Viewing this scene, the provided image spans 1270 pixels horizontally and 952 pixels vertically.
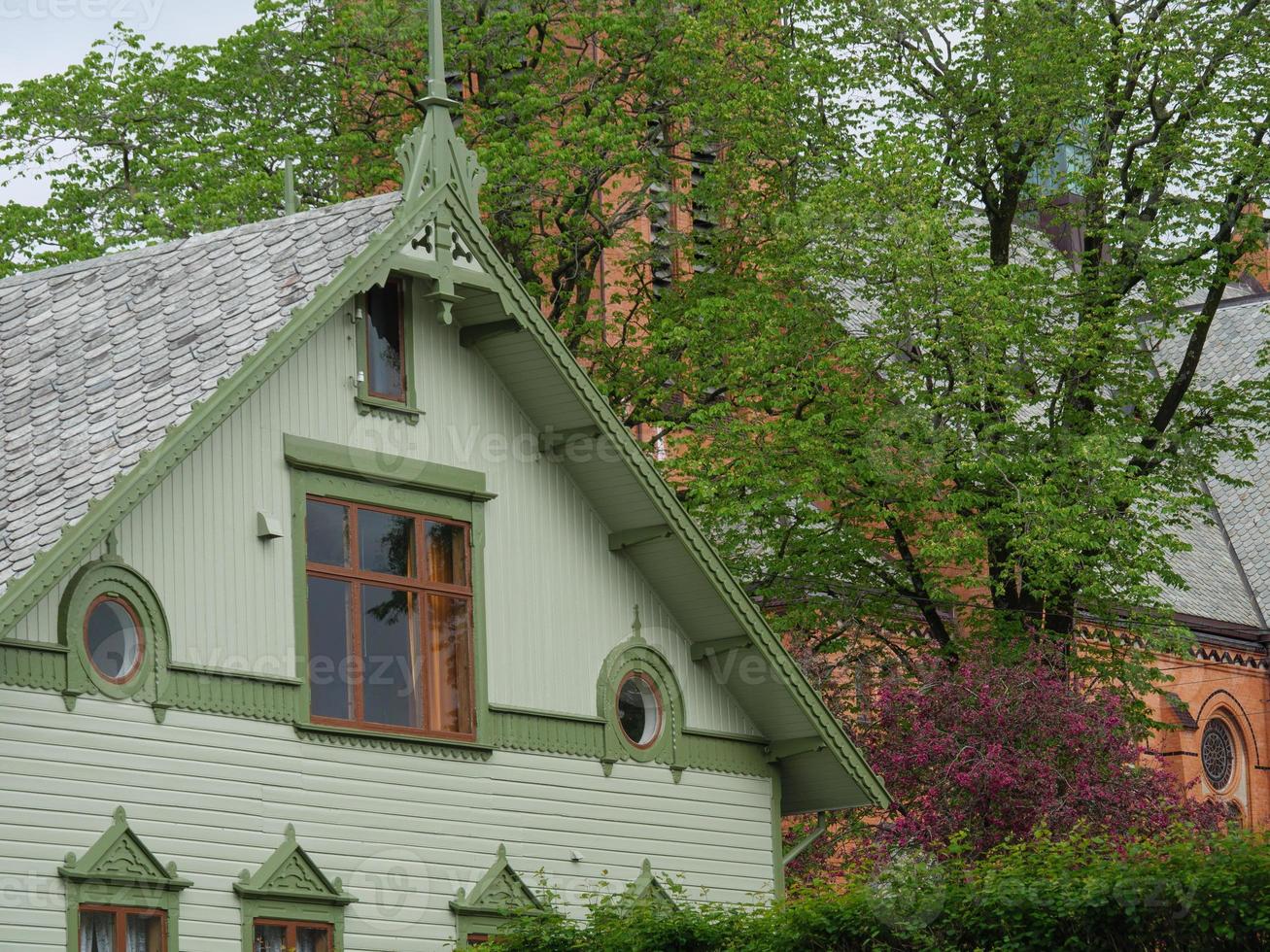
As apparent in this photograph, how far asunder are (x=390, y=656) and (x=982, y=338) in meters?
15.3

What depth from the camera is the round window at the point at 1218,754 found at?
62.1m

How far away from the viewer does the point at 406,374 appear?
23406 mm

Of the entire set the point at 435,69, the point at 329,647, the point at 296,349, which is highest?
the point at 435,69

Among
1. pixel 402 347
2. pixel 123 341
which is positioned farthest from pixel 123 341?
pixel 402 347

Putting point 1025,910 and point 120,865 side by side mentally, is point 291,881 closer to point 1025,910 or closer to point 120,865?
point 120,865

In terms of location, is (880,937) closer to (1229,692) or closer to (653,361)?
(653,361)

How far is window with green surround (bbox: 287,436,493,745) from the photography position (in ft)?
72.8

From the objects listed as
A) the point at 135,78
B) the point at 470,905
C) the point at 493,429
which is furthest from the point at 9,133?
the point at 470,905

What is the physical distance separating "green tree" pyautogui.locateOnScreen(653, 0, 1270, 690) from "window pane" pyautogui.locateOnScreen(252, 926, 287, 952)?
15.0 meters

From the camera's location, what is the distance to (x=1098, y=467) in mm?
35469

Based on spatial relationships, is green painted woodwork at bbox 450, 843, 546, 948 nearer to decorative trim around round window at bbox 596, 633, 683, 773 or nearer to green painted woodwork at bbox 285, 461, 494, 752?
green painted woodwork at bbox 285, 461, 494, 752

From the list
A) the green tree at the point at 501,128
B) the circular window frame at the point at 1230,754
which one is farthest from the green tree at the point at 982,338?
the circular window frame at the point at 1230,754

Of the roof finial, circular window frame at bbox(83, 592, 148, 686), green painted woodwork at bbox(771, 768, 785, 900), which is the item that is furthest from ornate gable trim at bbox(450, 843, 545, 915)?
the roof finial

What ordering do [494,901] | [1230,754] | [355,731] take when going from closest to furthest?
[355,731] < [494,901] < [1230,754]
